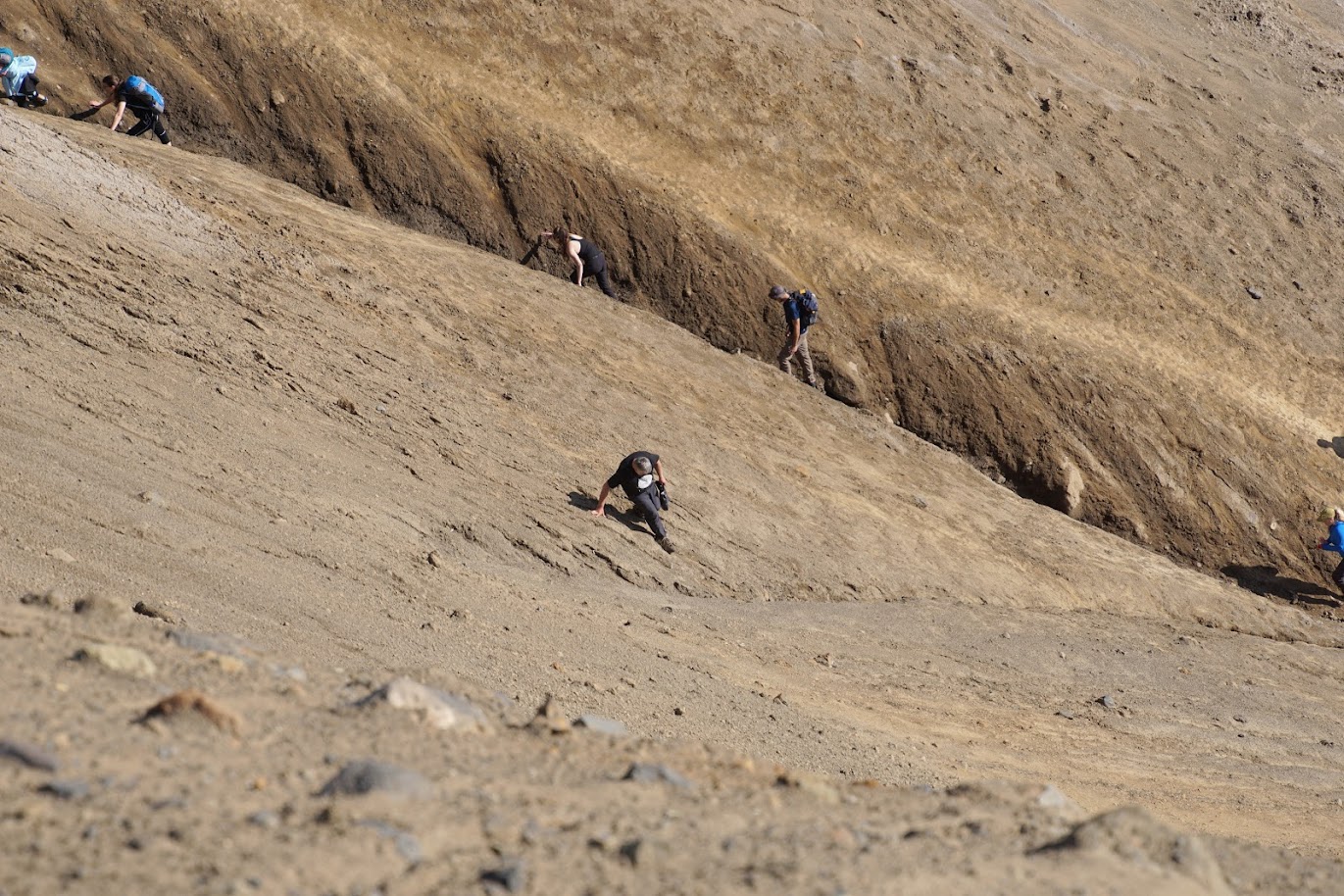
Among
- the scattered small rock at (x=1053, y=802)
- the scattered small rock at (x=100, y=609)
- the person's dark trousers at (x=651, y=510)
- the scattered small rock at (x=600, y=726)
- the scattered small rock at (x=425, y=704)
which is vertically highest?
the scattered small rock at (x=1053, y=802)

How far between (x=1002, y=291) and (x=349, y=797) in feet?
61.2

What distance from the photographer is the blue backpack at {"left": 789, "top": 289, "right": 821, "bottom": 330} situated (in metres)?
18.3

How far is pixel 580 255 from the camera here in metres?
18.1

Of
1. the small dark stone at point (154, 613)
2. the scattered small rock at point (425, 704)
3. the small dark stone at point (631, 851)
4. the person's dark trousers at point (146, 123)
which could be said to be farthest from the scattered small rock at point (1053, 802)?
the person's dark trousers at point (146, 123)

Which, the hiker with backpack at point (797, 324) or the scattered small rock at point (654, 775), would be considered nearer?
the scattered small rock at point (654, 775)

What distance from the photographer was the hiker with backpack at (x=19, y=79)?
16047mm

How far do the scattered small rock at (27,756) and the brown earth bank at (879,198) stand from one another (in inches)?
581

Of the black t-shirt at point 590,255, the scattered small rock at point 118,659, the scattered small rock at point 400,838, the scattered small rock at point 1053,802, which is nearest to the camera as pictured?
the scattered small rock at point 400,838

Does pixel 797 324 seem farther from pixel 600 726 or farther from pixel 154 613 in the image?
pixel 600 726

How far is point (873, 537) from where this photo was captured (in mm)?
15094

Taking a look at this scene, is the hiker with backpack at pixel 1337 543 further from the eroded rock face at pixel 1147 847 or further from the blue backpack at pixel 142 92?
the blue backpack at pixel 142 92

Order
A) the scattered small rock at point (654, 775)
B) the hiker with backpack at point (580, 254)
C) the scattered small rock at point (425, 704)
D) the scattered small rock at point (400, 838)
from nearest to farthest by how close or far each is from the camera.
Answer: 1. the scattered small rock at point (400, 838)
2. the scattered small rock at point (654, 775)
3. the scattered small rock at point (425, 704)
4. the hiker with backpack at point (580, 254)

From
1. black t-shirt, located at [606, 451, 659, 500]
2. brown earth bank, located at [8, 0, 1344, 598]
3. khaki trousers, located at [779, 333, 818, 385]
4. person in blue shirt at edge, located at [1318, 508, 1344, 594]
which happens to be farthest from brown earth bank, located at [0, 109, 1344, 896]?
brown earth bank, located at [8, 0, 1344, 598]

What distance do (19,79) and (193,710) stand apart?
47.8 feet
